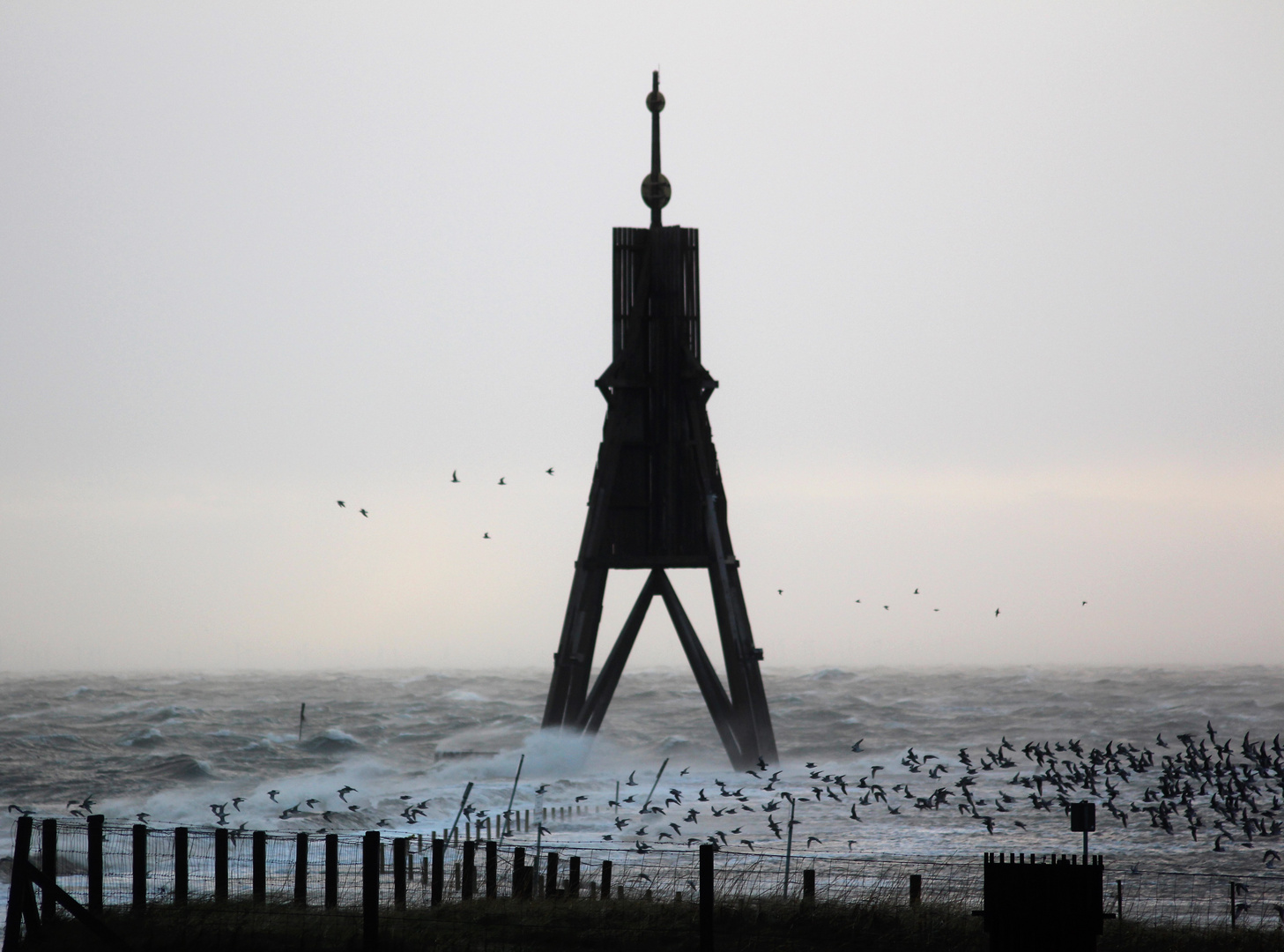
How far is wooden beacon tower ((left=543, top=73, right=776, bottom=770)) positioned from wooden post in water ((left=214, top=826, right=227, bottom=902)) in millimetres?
12847

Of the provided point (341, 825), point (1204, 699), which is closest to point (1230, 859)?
point (341, 825)

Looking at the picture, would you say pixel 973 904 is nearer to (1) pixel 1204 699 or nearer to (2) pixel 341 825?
(2) pixel 341 825

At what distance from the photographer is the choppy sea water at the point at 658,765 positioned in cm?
2798

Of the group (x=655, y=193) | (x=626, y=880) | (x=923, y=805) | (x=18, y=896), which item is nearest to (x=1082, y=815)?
(x=626, y=880)

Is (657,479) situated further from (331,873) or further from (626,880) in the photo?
(331,873)

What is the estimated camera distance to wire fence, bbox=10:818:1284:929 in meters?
17.7

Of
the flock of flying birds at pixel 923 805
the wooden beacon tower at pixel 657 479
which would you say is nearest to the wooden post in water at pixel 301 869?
the flock of flying birds at pixel 923 805

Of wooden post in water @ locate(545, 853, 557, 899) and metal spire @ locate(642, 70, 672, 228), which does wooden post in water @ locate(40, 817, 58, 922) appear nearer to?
wooden post in water @ locate(545, 853, 557, 899)

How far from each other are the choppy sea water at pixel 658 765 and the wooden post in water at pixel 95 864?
433 inches

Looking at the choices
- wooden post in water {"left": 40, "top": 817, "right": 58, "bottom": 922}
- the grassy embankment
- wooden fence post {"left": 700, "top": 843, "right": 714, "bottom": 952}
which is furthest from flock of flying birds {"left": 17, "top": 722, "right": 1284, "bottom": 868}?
wooden fence post {"left": 700, "top": 843, "right": 714, "bottom": 952}

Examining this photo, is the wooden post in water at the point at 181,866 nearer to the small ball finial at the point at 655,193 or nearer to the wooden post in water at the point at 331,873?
the wooden post in water at the point at 331,873

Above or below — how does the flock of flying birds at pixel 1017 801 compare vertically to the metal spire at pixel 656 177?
below

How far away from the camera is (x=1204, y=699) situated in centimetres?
7488

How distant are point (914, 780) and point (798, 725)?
59.2 feet
